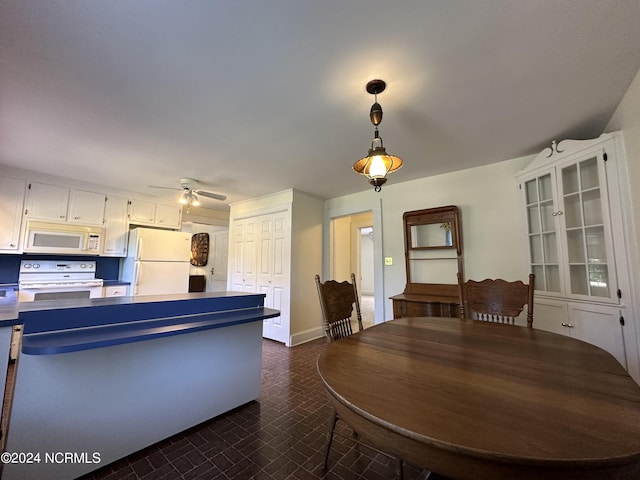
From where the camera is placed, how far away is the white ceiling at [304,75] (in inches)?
51.2

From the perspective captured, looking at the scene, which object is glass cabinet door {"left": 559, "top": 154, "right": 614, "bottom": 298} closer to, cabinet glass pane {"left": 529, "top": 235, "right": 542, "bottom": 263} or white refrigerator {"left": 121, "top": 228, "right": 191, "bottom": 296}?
cabinet glass pane {"left": 529, "top": 235, "right": 542, "bottom": 263}

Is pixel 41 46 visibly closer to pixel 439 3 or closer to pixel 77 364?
pixel 77 364

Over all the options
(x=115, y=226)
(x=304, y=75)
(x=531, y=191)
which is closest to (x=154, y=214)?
(x=115, y=226)

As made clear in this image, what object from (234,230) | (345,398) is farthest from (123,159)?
(345,398)

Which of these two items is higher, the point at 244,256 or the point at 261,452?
the point at 244,256

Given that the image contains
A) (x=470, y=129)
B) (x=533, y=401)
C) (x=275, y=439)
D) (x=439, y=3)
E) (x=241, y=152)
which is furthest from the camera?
(x=241, y=152)

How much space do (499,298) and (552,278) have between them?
0.97m

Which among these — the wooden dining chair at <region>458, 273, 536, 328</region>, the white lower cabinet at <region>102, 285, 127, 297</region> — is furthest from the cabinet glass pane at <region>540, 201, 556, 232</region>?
the white lower cabinet at <region>102, 285, 127, 297</region>

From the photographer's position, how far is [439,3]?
124 centimetres

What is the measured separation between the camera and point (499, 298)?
206 centimetres

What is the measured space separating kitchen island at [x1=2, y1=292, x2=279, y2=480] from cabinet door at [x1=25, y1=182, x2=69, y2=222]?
8.79ft

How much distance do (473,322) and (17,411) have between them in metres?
2.67

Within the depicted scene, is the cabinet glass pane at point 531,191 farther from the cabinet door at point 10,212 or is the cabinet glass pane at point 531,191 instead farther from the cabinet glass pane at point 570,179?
the cabinet door at point 10,212

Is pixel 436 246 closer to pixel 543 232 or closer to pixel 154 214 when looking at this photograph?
pixel 543 232
